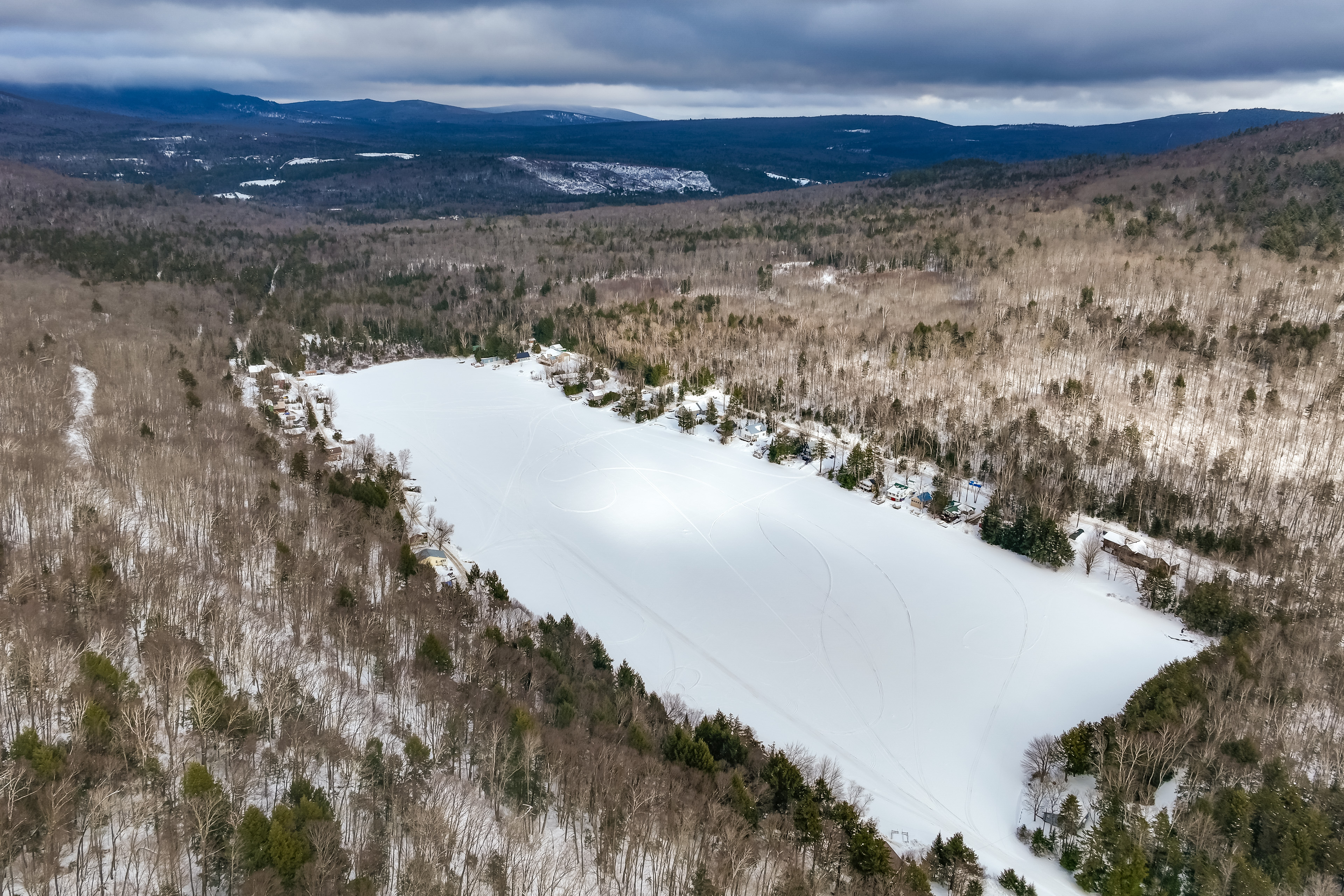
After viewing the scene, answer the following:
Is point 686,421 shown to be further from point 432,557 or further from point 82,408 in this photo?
point 82,408

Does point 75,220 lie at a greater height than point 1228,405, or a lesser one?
greater

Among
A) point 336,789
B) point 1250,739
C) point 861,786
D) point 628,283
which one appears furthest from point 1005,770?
point 628,283

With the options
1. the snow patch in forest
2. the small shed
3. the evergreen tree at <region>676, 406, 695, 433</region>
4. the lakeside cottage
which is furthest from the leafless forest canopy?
the evergreen tree at <region>676, 406, 695, 433</region>

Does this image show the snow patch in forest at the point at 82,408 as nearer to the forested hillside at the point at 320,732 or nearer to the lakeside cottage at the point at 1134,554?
the forested hillside at the point at 320,732

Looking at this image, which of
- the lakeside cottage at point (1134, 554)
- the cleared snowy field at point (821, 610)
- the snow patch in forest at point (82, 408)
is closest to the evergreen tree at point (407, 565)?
the cleared snowy field at point (821, 610)

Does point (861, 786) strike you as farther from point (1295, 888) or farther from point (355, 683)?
point (355, 683)

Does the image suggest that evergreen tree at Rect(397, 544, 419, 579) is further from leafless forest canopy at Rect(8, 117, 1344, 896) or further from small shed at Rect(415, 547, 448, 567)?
small shed at Rect(415, 547, 448, 567)
